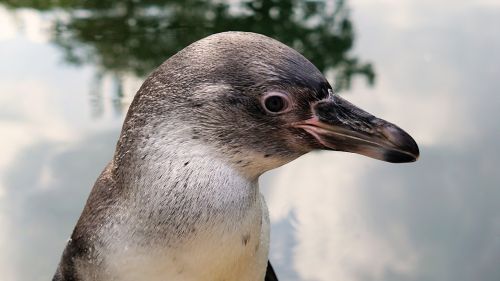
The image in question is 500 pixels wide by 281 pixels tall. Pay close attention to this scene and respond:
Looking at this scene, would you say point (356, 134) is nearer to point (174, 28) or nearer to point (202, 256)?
point (202, 256)

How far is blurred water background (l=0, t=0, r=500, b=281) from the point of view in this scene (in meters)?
1.40

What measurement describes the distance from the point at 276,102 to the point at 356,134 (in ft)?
0.29

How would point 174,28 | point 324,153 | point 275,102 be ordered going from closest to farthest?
point 275,102, point 324,153, point 174,28

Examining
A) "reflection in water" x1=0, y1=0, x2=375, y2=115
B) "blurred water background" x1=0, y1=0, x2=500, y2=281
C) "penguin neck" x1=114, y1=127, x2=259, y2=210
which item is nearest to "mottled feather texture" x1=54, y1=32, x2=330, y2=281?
"penguin neck" x1=114, y1=127, x2=259, y2=210

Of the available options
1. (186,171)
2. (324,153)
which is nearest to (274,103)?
(186,171)

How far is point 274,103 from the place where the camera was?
0.72 meters

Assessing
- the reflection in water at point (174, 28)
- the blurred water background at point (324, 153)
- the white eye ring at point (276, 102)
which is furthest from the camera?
the reflection in water at point (174, 28)

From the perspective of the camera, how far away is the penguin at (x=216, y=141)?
722 millimetres

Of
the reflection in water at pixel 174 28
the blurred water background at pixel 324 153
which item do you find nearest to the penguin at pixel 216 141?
the blurred water background at pixel 324 153

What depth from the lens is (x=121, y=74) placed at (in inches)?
77.1

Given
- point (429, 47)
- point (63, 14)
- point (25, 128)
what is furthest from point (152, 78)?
point (63, 14)

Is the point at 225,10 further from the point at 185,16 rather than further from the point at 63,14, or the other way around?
the point at 63,14

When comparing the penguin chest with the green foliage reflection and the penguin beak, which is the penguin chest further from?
the green foliage reflection

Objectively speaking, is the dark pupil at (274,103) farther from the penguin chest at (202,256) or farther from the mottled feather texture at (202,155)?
the penguin chest at (202,256)
